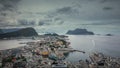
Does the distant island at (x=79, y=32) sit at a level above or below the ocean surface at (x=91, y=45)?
above

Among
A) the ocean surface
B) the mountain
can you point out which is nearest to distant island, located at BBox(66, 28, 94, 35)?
the ocean surface

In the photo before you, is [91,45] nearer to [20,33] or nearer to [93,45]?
[93,45]

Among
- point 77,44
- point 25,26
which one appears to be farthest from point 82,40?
point 25,26

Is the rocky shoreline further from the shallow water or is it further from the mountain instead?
the mountain

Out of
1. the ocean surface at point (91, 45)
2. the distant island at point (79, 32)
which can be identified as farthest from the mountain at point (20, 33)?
the distant island at point (79, 32)

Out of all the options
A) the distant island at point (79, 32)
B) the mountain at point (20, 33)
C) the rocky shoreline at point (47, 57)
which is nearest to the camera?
the rocky shoreline at point (47, 57)

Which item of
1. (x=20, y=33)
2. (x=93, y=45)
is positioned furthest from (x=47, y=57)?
(x=93, y=45)

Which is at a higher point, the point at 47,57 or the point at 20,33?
the point at 20,33

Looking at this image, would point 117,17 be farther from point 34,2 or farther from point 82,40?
point 34,2

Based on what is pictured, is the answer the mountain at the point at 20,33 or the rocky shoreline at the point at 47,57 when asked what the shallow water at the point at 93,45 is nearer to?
the rocky shoreline at the point at 47,57
